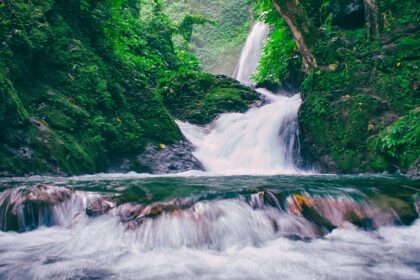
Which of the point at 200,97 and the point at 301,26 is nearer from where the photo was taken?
the point at 301,26

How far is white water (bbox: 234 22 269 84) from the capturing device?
71.2 feet

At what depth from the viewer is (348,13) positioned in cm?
1030

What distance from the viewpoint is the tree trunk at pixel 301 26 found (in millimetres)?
9672

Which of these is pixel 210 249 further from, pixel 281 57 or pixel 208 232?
pixel 281 57

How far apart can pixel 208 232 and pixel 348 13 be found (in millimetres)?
8242

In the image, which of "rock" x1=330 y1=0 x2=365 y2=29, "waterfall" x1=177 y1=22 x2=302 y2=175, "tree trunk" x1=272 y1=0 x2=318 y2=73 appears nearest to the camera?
"waterfall" x1=177 y1=22 x2=302 y2=175

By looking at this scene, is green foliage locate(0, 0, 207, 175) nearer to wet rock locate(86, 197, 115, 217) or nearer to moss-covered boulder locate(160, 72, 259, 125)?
wet rock locate(86, 197, 115, 217)

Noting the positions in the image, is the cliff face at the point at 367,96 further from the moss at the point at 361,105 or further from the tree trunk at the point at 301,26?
the tree trunk at the point at 301,26

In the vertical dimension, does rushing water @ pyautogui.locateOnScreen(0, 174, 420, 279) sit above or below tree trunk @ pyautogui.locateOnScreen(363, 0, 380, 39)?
below

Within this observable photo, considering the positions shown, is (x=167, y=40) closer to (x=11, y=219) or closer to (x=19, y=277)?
(x=11, y=219)

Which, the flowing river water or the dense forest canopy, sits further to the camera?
the dense forest canopy

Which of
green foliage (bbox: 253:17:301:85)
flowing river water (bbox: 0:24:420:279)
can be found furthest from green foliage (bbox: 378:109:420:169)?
green foliage (bbox: 253:17:301:85)

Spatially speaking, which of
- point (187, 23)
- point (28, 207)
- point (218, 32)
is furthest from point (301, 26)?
point (218, 32)

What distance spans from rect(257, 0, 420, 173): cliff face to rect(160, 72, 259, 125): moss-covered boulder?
3.44m
